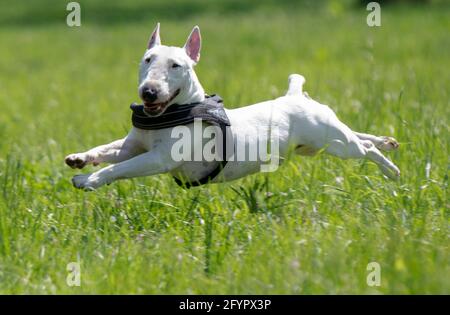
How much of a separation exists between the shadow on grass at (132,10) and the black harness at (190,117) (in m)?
17.2

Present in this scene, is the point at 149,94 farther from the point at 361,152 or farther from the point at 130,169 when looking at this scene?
the point at 361,152

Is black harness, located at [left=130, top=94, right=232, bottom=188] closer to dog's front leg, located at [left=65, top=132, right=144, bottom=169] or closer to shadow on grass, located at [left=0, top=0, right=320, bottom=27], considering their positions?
dog's front leg, located at [left=65, top=132, right=144, bottom=169]

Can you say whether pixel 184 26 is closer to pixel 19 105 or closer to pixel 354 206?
pixel 19 105

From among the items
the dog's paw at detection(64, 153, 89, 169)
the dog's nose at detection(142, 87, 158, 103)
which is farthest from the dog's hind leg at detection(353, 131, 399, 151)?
the dog's paw at detection(64, 153, 89, 169)

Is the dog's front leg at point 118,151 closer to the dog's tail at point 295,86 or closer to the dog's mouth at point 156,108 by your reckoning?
the dog's mouth at point 156,108

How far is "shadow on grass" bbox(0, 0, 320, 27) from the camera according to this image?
22.7m

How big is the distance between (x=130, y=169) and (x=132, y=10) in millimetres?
20489

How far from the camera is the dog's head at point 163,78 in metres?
4.52

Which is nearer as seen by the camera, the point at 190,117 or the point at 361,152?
the point at 190,117

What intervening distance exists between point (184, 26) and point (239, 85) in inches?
349

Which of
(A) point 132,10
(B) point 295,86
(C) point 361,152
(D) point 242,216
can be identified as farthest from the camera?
(A) point 132,10

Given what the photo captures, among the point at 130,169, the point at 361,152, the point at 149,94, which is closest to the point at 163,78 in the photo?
the point at 149,94

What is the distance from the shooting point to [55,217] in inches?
200

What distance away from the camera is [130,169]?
4617mm
